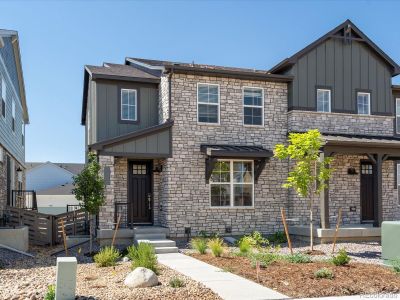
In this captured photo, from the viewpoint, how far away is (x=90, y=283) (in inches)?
354

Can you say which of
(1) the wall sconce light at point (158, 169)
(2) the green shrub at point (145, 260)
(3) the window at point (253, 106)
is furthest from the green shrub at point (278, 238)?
(2) the green shrub at point (145, 260)

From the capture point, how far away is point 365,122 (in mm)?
18906

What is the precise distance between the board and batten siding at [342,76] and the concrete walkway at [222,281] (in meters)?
8.57

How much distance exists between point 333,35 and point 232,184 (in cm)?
713

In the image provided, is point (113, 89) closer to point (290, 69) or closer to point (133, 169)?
point (133, 169)

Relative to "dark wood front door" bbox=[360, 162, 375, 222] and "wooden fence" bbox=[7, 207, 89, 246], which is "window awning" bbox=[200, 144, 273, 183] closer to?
"dark wood front door" bbox=[360, 162, 375, 222]

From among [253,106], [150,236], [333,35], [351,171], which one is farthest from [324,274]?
[333,35]

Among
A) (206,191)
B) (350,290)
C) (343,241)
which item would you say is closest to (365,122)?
(343,241)

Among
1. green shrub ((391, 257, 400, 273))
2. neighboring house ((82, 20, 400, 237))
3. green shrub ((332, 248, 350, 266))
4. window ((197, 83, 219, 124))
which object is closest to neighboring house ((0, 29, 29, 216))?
neighboring house ((82, 20, 400, 237))

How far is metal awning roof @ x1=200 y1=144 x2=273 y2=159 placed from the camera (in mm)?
16000

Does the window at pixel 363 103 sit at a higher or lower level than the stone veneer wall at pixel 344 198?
higher

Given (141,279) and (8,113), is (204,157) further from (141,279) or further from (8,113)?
(8,113)

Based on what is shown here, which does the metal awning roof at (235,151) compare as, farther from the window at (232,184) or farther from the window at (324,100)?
the window at (324,100)

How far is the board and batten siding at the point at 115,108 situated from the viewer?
17.2 metres
